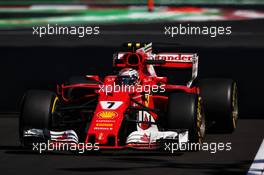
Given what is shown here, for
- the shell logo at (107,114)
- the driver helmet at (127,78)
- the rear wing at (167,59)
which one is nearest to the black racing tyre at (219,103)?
the rear wing at (167,59)

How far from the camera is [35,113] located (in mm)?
13961

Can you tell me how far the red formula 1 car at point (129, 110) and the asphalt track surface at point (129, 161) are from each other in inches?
7.4

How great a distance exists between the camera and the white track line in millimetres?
12352

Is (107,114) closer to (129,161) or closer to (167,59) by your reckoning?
(129,161)

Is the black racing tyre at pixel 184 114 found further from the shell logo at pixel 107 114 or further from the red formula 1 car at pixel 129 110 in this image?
the shell logo at pixel 107 114

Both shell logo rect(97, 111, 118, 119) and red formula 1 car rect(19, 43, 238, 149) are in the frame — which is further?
shell logo rect(97, 111, 118, 119)

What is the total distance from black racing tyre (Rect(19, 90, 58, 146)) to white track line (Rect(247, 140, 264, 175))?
8.32 ft

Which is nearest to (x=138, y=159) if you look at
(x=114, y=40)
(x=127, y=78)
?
(x=127, y=78)

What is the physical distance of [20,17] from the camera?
39.1 meters

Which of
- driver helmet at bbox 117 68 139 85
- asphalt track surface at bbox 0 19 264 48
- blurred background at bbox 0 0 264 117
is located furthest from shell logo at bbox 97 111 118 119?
asphalt track surface at bbox 0 19 264 48

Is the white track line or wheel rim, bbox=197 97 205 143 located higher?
wheel rim, bbox=197 97 205 143

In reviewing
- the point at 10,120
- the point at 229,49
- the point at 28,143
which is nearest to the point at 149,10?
the point at 229,49

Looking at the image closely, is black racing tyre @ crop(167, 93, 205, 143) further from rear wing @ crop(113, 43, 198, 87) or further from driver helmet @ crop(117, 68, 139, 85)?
rear wing @ crop(113, 43, 198, 87)

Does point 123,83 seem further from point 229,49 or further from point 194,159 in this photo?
point 229,49
